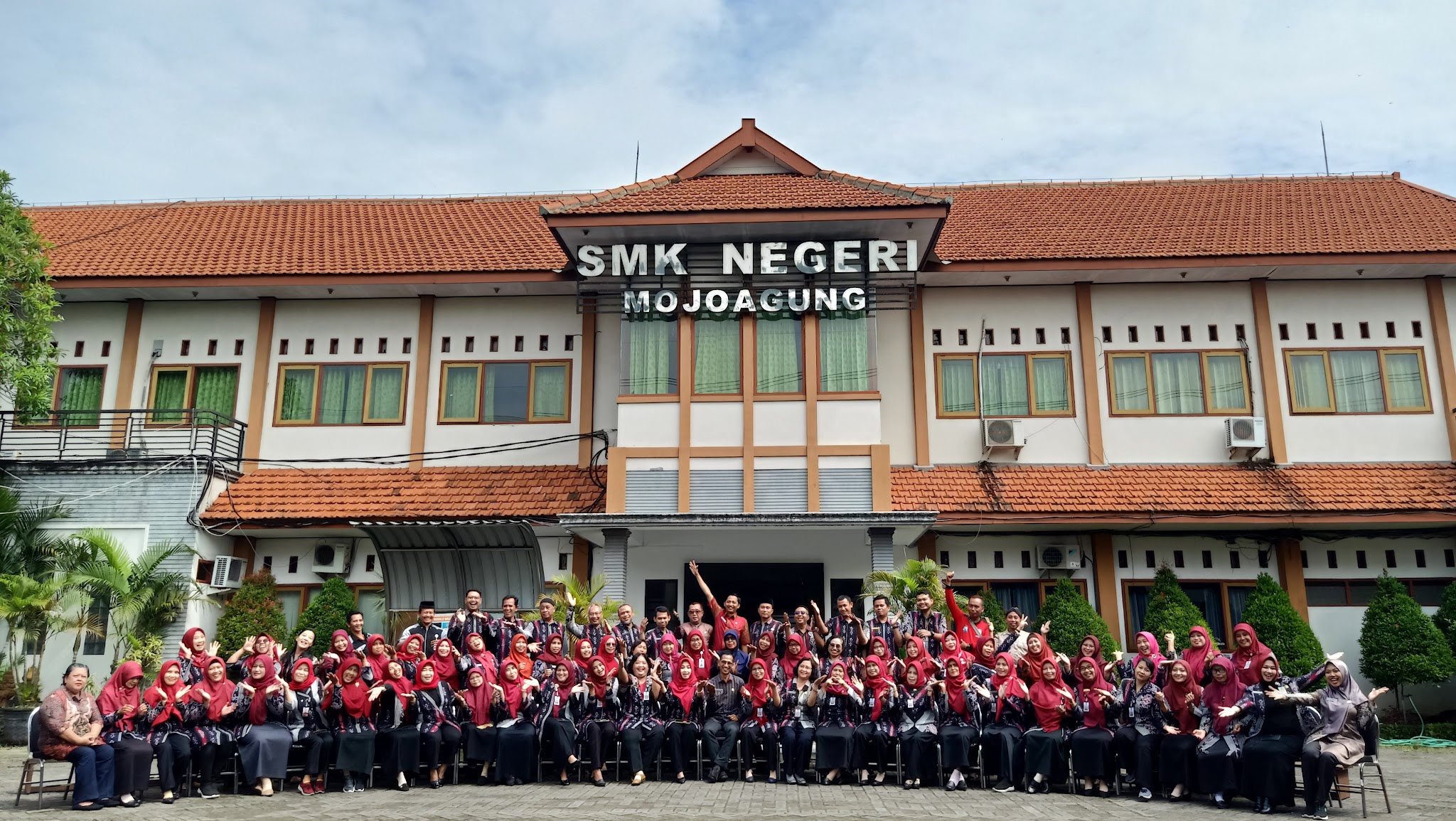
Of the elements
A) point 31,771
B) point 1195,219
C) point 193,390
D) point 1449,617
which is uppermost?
point 1195,219

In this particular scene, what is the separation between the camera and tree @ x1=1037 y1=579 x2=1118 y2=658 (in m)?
14.6

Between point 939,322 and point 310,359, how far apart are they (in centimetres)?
984

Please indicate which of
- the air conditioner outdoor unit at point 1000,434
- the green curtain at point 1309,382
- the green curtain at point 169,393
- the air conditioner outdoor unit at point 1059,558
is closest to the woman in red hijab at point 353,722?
the green curtain at point 169,393

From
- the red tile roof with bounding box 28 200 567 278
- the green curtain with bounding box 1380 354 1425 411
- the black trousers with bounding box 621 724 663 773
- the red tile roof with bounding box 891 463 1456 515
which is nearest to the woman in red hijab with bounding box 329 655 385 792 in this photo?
the black trousers with bounding box 621 724 663 773

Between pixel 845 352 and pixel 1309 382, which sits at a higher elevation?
pixel 845 352

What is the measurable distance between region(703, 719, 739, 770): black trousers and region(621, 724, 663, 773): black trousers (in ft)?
1.51

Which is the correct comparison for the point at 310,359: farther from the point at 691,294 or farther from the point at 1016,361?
the point at 1016,361

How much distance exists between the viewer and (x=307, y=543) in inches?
659

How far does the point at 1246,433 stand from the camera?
625 inches

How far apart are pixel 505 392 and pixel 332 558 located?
354 cm

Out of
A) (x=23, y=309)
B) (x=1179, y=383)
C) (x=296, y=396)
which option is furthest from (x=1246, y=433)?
(x=23, y=309)

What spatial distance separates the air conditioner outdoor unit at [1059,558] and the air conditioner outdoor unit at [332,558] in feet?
33.5

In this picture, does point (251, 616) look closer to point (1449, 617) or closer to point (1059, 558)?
point (1059, 558)

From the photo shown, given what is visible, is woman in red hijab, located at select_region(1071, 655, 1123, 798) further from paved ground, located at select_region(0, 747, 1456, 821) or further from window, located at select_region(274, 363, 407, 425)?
window, located at select_region(274, 363, 407, 425)
